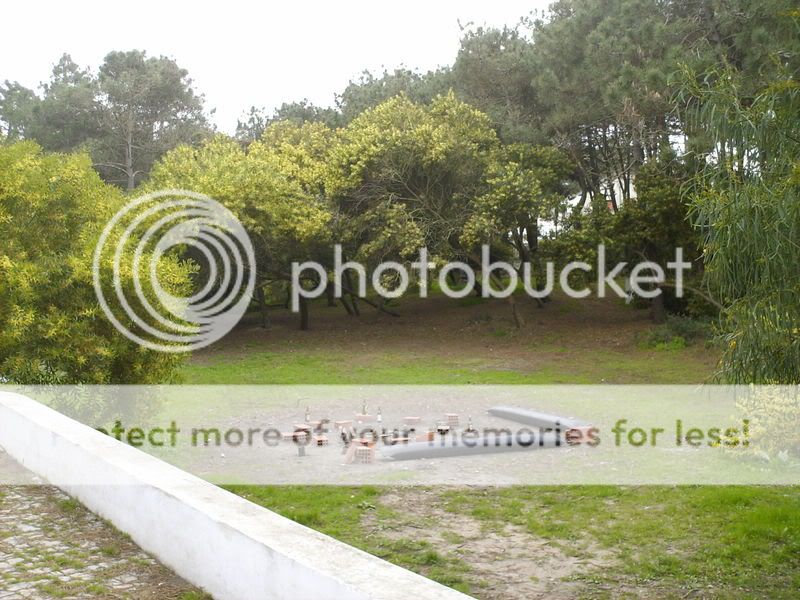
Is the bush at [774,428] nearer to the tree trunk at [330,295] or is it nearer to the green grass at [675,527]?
the green grass at [675,527]

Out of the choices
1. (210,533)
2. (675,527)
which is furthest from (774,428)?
(210,533)

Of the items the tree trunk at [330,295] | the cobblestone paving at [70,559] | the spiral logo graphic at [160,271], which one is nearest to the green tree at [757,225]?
the cobblestone paving at [70,559]

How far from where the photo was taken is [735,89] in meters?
5.36

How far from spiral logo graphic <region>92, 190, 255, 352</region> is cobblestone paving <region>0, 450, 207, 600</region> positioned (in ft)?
12.3

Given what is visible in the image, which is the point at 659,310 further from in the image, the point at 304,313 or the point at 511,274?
the point at 304,313

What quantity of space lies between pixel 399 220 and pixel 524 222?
10.8 ft

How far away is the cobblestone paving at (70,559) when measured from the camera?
455 centimetres

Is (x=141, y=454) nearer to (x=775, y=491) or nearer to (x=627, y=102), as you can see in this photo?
(x=775, y=491)

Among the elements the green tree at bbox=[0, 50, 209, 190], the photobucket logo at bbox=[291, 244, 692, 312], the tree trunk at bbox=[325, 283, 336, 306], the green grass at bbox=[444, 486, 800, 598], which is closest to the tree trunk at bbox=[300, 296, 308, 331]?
the photobucket logo at bbox=[291, 244, 692, 312]

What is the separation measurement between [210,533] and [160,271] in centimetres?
632

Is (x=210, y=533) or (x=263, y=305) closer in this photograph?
(x=210, y=533)

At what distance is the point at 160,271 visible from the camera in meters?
10.1

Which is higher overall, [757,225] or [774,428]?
[757,225]

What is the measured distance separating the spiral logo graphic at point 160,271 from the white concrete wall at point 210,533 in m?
3.02
